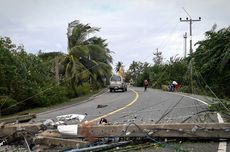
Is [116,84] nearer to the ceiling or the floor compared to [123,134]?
nearer to the ceiling

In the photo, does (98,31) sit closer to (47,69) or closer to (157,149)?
(47,69)

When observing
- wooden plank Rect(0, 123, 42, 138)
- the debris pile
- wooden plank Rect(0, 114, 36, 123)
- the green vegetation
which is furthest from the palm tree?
the debris pile

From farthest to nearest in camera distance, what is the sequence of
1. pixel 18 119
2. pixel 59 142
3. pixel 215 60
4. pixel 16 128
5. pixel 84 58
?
pixel 84 58 → pixel 215 60 → pixel 18 119 → pixel 16 128 → pixel 59 142

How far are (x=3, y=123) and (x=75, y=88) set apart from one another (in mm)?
34133

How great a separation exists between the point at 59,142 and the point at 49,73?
29606mm

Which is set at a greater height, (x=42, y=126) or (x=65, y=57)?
(x=65, y=57)

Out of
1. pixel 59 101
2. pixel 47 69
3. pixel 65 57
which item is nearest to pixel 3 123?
pixel 59 101

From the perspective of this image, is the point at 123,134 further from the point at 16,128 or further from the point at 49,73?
the point at 49,73

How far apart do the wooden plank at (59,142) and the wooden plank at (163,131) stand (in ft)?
1.35

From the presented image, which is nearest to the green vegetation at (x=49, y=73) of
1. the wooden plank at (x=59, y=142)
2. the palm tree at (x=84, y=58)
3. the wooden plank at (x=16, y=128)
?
the palm tree at (x=84, y=58)

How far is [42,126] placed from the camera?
32.2 ft

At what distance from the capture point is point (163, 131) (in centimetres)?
915

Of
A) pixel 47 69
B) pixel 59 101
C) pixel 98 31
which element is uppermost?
pixel 98 31

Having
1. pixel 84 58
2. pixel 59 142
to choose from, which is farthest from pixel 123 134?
pixel 84 58
